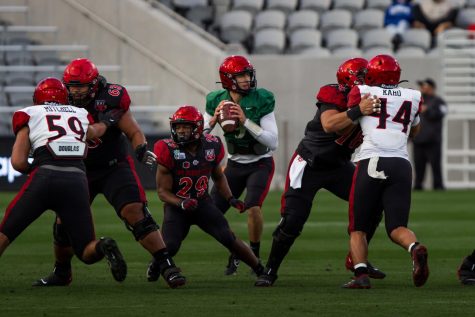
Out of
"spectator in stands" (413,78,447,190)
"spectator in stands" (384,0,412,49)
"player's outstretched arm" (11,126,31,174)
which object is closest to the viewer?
"player's outstretched arm" (11,126,31,174)

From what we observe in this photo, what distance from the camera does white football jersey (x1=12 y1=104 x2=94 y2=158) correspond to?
8430mm

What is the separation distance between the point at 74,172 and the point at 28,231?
17.4ft

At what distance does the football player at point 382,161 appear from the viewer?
861 cm

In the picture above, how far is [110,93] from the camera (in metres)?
9.11

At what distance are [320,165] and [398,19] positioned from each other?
1366cm

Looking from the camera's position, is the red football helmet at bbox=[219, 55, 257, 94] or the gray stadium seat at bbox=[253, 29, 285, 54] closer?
the red football helmet at bbox=[219, 55, 257, 94]

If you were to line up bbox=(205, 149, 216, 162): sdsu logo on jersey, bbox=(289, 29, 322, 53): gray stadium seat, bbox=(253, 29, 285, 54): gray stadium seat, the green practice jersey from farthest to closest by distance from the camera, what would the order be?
bbox=(289, 29, 322, 53): gray stadium seat
bbox=(253, 29, 285, 54): gray stadium seat
the green practice jersey
bbox=(205, 149, 216, 162): sdsu logo on jersey

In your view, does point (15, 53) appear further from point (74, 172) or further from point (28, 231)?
point (74, 172)

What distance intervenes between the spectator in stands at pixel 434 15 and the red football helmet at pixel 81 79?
14.0m

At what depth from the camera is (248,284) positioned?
9.22 meters

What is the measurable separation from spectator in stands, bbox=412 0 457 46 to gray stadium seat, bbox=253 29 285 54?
8.26ft

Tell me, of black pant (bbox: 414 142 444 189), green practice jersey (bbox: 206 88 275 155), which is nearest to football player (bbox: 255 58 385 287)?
green practice jersey (bbox: 206 88 275 155)

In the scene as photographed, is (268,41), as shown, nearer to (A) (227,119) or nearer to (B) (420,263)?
(A) (227,119)

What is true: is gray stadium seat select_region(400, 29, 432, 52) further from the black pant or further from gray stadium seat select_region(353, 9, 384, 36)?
the black pant
